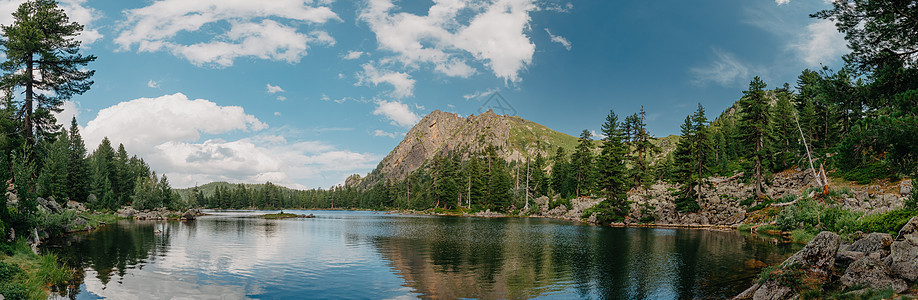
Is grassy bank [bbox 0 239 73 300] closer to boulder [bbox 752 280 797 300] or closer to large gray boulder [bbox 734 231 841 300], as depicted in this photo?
boulder [bbox 752 280 797 300]

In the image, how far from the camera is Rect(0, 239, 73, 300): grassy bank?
16312 mm

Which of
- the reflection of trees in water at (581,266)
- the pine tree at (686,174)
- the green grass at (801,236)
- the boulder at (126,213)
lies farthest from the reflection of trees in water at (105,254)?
the pine tree at (686,174)

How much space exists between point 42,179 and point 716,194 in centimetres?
8766

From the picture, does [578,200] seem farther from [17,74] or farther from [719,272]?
[17,74]

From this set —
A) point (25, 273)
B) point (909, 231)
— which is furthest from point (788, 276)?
point (25, 273)

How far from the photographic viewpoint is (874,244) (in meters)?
17.4

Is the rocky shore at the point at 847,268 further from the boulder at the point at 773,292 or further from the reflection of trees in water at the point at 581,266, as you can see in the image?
the reflection of trees in water at the point at 581,266

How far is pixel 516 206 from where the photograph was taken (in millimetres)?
119438

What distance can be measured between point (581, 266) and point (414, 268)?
1155 cm

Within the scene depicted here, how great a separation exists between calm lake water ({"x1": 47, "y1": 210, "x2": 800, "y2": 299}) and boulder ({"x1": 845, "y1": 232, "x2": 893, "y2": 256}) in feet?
16.6

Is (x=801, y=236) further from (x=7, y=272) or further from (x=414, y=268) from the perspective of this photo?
(x=7, y=272)

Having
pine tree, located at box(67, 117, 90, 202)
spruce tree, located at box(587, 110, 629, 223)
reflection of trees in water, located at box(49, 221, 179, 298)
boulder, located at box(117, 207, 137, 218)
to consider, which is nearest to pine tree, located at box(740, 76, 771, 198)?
Answer: spruce tree, located at box(587, 110, 629, 223)

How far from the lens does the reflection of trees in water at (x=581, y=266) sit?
71.1 ft

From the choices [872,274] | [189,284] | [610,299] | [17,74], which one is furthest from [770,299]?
[17,74]
